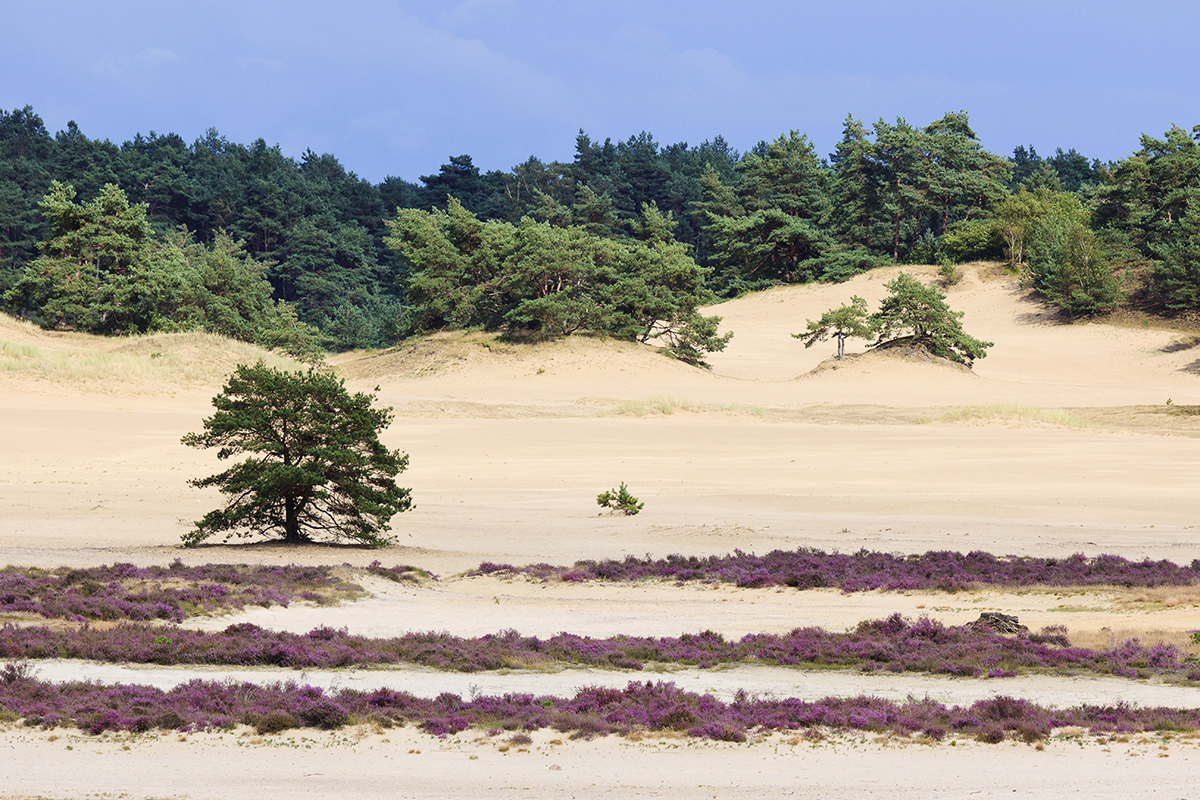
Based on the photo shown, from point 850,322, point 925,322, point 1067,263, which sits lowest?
point 925,322

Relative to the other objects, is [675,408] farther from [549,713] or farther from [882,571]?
[549,713]

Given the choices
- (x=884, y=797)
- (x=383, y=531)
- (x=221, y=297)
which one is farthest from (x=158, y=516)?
(x=221, y=297)

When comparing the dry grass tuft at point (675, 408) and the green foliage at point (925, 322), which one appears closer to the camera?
the dry grass tuft at point (675, 408)

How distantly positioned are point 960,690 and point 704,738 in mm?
3085

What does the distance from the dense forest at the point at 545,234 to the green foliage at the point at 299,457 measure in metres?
34.9

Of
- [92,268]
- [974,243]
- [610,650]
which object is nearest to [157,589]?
[610,650]

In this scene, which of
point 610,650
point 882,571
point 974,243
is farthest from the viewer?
point 974,243

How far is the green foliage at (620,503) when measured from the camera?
2431cm

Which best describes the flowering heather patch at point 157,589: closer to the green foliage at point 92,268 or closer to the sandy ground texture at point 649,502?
the sandy ground texture at point 649,502

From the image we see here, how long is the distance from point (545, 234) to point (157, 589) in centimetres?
4473

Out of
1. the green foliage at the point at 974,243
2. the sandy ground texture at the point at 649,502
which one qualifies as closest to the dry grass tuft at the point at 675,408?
the sandy ground texture at the point at 649,502

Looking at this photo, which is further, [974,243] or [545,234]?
[974,243]

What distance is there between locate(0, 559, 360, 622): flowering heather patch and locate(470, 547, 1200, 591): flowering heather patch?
2.90 metres

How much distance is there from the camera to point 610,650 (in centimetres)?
1330
